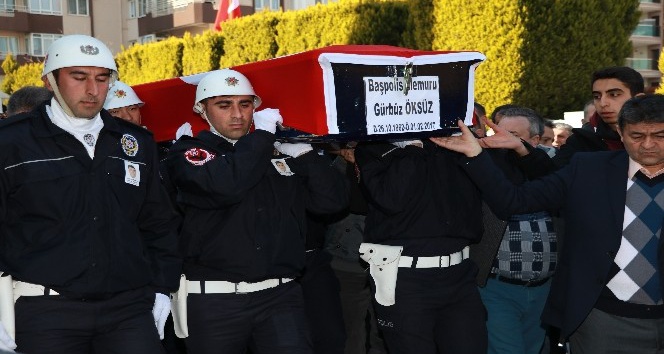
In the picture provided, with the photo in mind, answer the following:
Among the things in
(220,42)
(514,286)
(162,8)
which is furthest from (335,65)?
(162,8)

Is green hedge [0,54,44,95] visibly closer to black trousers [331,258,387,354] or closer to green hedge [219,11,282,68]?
green hedge [219,11,282,68]

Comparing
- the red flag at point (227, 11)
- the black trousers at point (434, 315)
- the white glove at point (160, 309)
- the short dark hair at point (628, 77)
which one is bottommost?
the black trousers at point (434, 315)

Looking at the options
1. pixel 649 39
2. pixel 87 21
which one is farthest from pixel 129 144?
pixel 649 39

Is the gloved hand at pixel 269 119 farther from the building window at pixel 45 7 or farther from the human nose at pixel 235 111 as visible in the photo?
the building window at pixel 45 7

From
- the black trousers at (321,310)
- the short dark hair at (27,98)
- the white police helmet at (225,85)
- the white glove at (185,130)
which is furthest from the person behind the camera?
the short dark hair at (27,98)

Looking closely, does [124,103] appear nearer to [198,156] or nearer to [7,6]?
[198,156]

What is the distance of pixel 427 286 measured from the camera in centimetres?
490

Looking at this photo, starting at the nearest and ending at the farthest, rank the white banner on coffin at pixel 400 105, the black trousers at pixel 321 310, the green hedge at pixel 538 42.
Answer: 1. the white banner on coffin at pixel 400 105
2. the black trousers at pixel 321 310
3. the green hedge at pixel 538 42

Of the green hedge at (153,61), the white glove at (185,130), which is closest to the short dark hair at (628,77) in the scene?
the white glove at (185,130)

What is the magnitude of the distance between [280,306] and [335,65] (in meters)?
1.43

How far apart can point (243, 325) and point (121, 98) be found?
8.07 ft

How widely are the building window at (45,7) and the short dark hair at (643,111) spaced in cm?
4376

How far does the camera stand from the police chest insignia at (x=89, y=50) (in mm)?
3996

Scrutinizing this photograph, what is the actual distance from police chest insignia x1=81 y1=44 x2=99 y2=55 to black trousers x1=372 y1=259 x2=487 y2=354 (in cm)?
221
